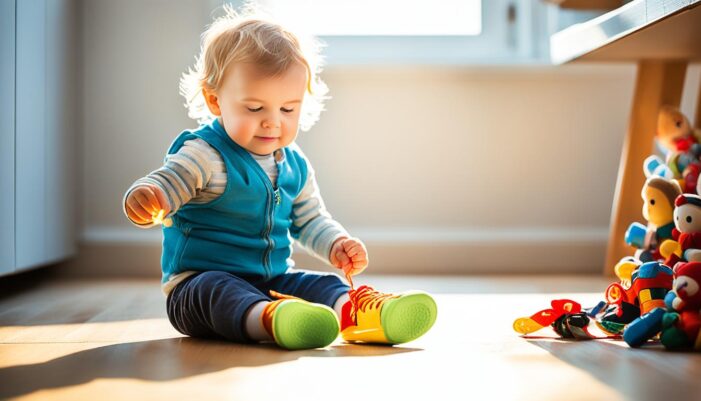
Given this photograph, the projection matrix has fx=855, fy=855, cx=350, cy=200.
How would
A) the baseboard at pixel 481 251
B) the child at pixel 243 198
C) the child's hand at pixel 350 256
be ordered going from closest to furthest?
the child at pixel 243 198 → the child's hand at pixel 350 256 → the baseboard at pixel 481 251

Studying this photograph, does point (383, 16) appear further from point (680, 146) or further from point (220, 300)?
Answer: point (220, 300)

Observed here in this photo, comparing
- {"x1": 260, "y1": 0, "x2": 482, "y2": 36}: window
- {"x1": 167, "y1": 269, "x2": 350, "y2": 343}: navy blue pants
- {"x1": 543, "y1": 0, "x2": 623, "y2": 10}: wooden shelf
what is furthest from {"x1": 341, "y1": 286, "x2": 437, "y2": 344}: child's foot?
{"x1": 260, "y1": 0, "x2": 482, "y2": 36}: window

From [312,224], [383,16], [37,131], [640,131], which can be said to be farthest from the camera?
[383,16]

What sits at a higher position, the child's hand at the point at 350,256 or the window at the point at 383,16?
the window at the point at 383,16

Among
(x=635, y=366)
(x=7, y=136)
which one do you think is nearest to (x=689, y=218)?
(x=635, y=366)

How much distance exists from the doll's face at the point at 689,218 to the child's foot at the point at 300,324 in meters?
0.47

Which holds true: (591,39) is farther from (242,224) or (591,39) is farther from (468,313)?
(242,224)

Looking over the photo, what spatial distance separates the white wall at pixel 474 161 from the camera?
1988 mm

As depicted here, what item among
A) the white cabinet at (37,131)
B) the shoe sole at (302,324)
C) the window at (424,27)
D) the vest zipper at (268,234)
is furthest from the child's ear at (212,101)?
the window at (424,27)

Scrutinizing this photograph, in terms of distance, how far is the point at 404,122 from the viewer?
2004mm

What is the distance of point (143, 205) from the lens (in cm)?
96

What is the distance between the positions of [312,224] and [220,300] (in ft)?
0.85

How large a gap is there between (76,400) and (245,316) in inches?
12.3

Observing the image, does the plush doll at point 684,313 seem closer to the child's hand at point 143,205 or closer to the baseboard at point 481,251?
the child's hand at point 143,205
